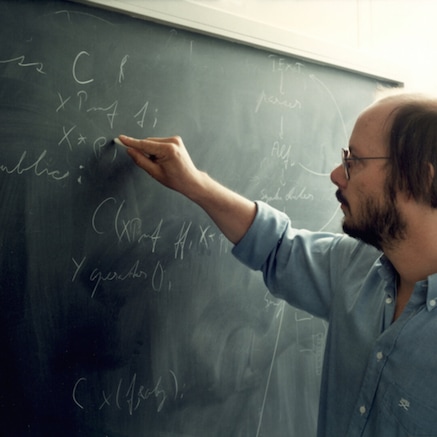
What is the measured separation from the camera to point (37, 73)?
34.6 inches

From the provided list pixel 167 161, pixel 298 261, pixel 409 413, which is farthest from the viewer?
pixel 298 261

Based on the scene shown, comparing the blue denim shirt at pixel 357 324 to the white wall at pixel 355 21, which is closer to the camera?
the blue denim shirt at pixel 357 324

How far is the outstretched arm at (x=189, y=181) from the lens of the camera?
96 centimetres

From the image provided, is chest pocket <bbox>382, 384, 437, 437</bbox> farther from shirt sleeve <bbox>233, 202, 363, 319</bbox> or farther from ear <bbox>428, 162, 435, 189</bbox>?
ear <bbox>428, 162, 435, 189</bbox>

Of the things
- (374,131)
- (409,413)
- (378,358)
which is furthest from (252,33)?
(409,413)

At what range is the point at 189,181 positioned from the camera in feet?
3.26

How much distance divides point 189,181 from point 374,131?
17.6 inches

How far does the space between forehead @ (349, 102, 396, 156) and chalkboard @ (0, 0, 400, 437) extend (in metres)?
0.27

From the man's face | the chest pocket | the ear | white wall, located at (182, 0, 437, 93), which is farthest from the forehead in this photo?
the chest pocket

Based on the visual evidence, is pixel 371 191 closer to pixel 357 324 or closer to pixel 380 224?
pixel 380 224

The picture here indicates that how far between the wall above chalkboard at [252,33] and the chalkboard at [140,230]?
0.09ft

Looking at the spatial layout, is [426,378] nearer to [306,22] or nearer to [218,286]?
[218,286]

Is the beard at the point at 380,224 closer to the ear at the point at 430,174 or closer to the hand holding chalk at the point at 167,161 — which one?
the ear at the point at 430,174

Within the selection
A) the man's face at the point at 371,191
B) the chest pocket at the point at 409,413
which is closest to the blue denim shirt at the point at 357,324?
the chest pocket at the point at 409,413
